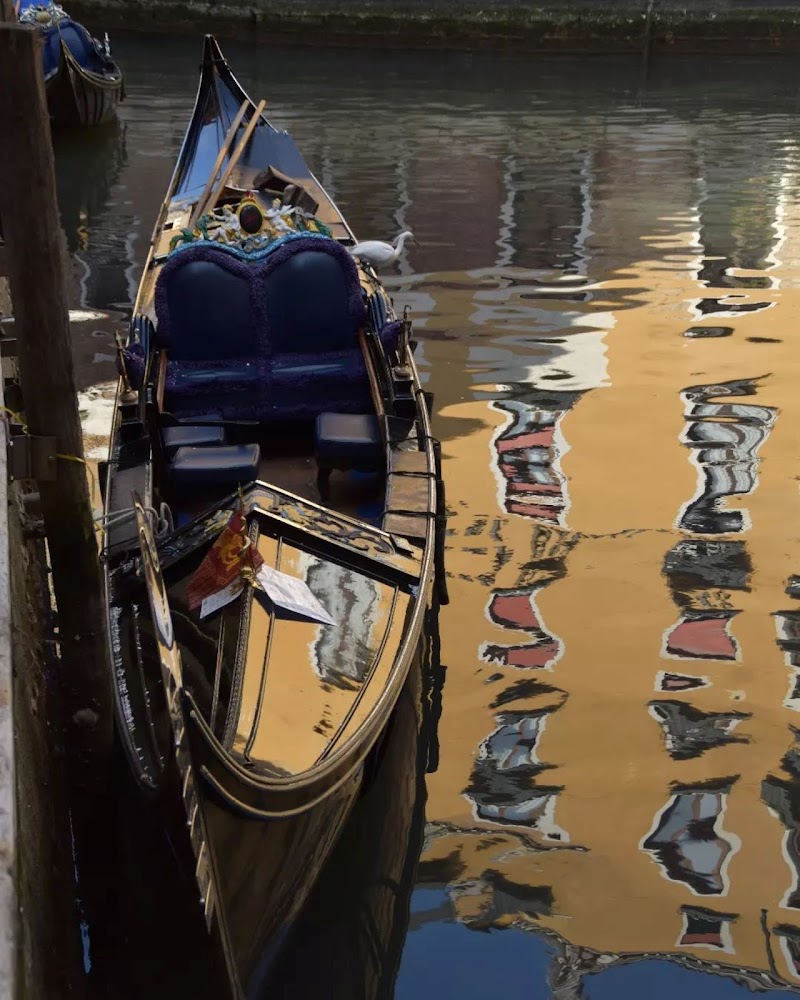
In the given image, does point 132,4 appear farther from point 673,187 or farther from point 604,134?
point 673,187

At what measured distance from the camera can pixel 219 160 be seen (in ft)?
18.8

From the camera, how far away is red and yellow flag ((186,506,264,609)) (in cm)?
244

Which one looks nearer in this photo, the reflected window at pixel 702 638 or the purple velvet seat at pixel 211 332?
the reflected window at pixel 702 638

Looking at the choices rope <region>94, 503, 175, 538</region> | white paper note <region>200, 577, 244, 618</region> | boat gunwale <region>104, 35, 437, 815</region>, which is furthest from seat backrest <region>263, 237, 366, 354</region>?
white paper note <region>200, 577, 244, 618</region>

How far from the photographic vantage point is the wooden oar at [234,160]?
534 centimetres

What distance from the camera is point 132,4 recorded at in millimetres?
15336

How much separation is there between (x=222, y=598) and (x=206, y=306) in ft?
5.06

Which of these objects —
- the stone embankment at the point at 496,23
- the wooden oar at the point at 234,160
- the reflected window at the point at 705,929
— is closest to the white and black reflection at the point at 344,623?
the reflected window at the point at 705,929

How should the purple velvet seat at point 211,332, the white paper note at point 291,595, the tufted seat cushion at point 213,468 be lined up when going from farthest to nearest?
the purple velvet seat at point 211,332, the tufted seat cushion at point 213,468, the white paper note at point 291,595

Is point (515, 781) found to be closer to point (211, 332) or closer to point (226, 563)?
point (226, 563)

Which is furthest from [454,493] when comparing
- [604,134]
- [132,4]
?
[132,4]

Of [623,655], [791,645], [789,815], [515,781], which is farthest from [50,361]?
[791,645]

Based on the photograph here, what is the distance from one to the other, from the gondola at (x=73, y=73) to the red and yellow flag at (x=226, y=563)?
8309 mm

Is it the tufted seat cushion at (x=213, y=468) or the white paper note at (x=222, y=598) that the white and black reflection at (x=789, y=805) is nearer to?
the white paper note at (x=222, y=598)
